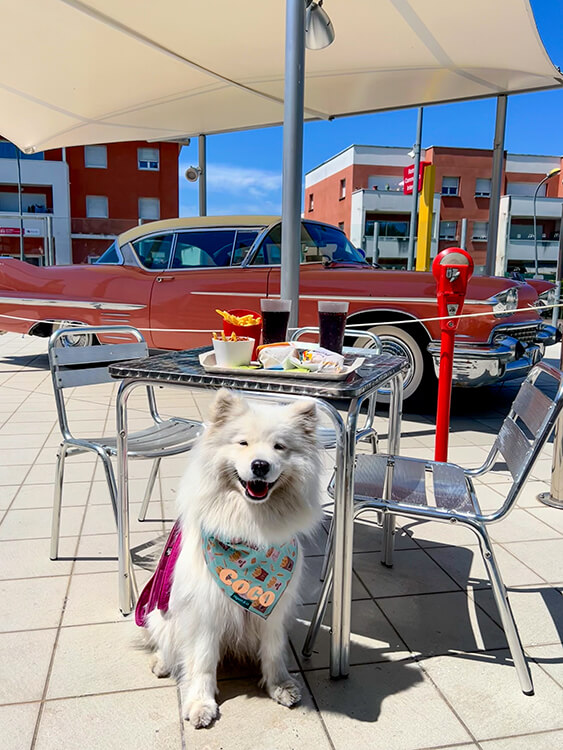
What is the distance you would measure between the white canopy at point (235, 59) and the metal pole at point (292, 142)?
1.13m

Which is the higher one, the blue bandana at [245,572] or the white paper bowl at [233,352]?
the white paper bowl at [233,352]

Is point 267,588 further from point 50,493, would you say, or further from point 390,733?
point 50,493

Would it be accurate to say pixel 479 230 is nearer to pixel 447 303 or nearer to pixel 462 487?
pixel 447 303

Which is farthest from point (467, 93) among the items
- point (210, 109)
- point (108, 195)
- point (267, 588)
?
point (108, 195)

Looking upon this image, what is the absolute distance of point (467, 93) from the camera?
265 inches

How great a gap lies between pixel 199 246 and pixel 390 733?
5.66 metres

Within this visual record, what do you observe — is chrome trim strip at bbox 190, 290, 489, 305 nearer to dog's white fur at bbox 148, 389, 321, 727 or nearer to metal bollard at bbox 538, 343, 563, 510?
metal bollard at bbox 538, 343, 563, 510

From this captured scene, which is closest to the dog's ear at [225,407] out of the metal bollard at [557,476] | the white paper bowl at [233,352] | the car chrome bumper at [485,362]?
the white paper bowl at [233,352]

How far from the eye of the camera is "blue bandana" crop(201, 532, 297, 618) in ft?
5.68

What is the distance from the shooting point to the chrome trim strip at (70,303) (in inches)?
266

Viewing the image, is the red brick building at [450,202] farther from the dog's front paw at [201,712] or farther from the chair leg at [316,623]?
the dog's front paw at [201,712]

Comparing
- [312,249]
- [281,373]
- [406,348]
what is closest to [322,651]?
[281,373]

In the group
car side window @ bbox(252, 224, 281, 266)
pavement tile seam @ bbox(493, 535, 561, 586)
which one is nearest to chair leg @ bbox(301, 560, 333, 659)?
pavement tile seam @ bbox(493, 535, 561, 586)

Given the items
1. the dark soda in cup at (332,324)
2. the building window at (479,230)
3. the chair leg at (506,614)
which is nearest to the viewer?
the chair leg at (506,614)
